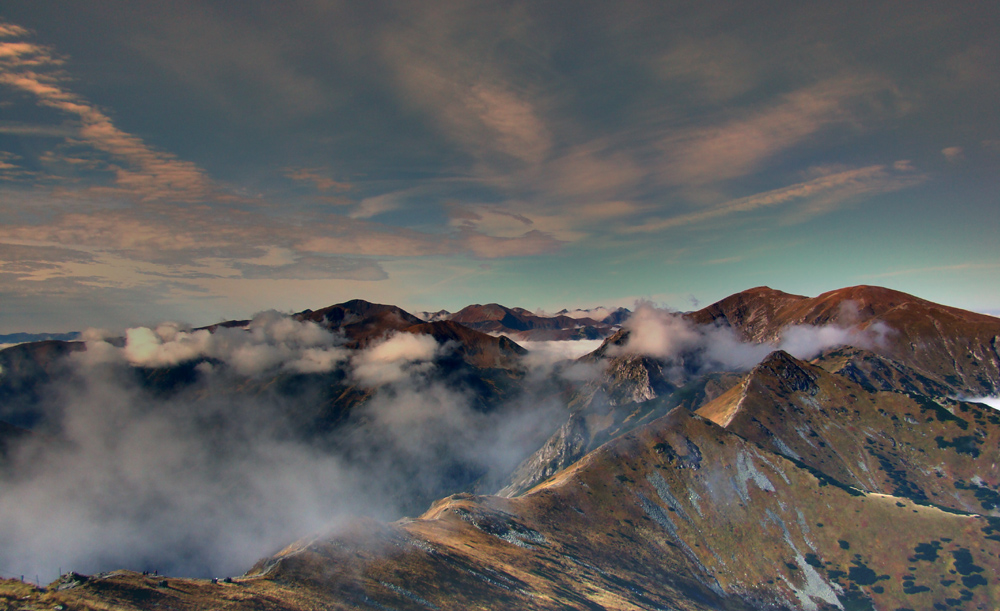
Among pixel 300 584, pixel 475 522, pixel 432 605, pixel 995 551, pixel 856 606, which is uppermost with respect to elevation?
pixel 300 584

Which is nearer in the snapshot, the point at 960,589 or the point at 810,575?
the point at 960,589

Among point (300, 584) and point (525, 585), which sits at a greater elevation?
point (300, 584)

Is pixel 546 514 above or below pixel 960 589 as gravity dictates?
above

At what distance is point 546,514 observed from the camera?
619 ft

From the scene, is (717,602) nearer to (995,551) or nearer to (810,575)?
(810,575)

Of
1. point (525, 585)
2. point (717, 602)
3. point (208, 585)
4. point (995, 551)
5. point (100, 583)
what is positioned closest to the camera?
point (100, 583)

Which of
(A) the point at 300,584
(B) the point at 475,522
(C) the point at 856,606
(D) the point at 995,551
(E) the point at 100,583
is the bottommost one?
(C) the point at 856,606

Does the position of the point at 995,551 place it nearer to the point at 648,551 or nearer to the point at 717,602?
the point at 717,602

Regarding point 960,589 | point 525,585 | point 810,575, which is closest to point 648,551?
point 810,575

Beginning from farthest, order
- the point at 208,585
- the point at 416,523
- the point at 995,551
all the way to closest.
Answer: the point at 995,551 < the point at 416,523 < the point at 208,585

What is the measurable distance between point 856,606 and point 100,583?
266 m

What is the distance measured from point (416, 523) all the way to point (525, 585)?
54091 mm

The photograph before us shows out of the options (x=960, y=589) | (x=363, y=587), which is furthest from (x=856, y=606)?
(x=363, y=587)

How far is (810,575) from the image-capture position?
639 feet
